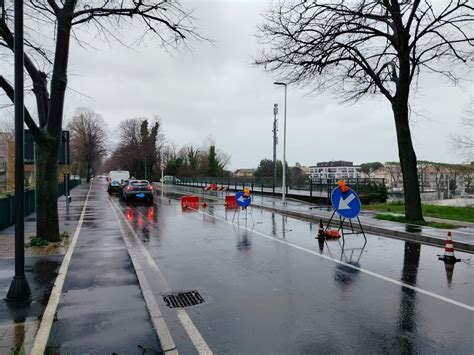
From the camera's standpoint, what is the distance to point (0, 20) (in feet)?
27.0

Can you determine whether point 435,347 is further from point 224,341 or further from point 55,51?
point 55,51

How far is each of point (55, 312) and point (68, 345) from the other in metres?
1.16

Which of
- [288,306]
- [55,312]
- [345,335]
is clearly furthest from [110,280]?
[345,335]

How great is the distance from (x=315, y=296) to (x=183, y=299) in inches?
78.8

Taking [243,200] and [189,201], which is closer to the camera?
[243,200]

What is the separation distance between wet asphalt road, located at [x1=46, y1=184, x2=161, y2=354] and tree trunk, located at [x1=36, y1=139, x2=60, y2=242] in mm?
1807

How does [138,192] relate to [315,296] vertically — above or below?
above

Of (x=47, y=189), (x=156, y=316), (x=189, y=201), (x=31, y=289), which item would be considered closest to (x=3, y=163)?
(x=189, y=201)

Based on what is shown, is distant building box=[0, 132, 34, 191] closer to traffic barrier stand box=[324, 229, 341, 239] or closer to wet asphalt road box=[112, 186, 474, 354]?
wet asphalt road box=[112, 186, 474, 354]

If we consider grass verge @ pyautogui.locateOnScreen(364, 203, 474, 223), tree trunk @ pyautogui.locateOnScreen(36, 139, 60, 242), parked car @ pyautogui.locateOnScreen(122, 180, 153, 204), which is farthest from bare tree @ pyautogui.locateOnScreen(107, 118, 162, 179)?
tree trunk @ pyautogui.locateOnScreen(36, 139, 60, 242)

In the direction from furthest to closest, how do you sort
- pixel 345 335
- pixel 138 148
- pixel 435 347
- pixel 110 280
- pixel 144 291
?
pixel 138 148, pixel 110 280, pixel 144 291, pixel 345 335, pixel 435 347

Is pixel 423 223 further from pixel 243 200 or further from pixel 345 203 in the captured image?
pixel 243 200

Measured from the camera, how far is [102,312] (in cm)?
537

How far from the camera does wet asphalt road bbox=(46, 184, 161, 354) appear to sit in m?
4.35
